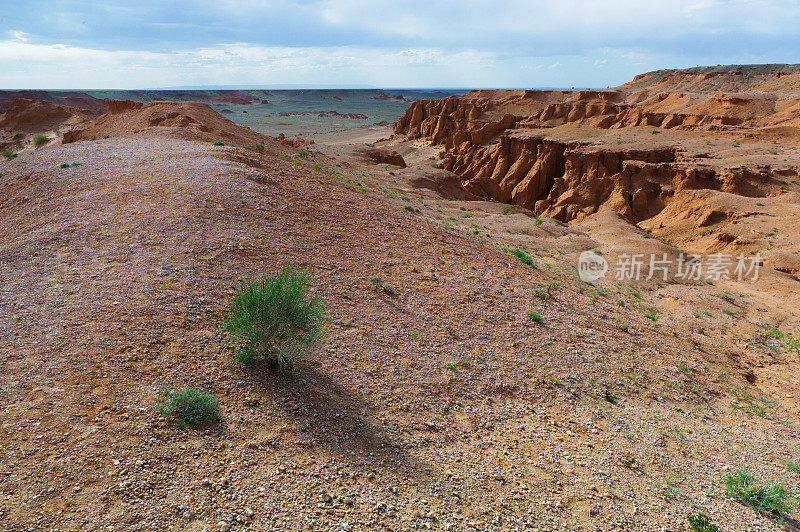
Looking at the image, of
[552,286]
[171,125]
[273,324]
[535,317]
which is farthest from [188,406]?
[171,125]

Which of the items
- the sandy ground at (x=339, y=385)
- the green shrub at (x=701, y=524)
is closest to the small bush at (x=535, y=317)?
the sandy ground at (x=339, y=385)

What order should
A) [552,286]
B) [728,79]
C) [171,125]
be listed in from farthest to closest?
[728,79] → [171,125] → [552,286]

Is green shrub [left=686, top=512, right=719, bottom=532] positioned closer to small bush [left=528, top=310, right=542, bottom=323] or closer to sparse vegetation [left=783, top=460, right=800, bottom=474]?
sparse vegetation [left=783, top=460, right=800, bottom=474]

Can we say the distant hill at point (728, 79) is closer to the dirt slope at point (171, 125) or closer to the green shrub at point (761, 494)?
the dirt slope at point (171, 125)

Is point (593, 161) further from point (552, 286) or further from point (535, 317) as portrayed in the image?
point (535, 317)

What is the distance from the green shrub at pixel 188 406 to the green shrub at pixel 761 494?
22.2 ft

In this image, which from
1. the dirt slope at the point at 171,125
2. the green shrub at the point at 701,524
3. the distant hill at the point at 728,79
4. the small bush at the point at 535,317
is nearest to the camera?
the green shrub at the point at 701,524

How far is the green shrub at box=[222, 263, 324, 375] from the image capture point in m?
5.87

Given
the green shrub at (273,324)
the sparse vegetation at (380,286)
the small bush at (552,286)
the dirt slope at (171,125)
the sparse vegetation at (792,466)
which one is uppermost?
the dirt slope at (171,125)

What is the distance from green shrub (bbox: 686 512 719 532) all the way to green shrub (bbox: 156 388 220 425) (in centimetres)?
568

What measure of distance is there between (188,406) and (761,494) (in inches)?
291

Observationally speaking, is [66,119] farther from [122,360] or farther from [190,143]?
[122,360]

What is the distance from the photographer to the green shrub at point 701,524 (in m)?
4.99

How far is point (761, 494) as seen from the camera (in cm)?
577
